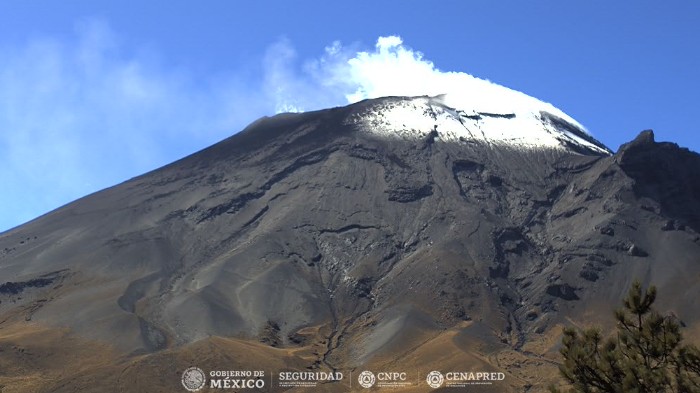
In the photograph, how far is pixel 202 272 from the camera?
536 ft

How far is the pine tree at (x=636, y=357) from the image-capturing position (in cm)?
2295

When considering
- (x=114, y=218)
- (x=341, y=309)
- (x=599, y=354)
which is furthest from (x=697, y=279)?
(x=599, y=354)

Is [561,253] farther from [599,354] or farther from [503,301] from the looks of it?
[599,354]

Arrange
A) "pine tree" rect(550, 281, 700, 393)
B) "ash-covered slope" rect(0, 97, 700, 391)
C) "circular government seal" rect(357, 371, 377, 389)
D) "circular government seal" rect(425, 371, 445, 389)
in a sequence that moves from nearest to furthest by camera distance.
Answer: "pine tree" rect(550, 281, 700, 393) < "circular government seal" rect(425, 371, 445, 389) < "circular government seal" rect(357, 371, 377, 389) < "ash-covered slope" rect(0, 97, 700, 391)

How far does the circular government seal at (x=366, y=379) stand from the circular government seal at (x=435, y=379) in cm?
816

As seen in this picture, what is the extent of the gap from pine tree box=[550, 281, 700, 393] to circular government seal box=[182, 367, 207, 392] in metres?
99.0

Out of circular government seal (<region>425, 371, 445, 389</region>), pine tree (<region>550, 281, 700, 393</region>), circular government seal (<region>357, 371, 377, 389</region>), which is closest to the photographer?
pine tree (<region>550, 281, 700, 393</region>)

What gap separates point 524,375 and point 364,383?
22488 millimetres

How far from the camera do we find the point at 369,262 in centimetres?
17062

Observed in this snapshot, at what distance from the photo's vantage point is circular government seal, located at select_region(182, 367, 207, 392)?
118562 mm

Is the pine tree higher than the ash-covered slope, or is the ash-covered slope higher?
the ash-covered slope

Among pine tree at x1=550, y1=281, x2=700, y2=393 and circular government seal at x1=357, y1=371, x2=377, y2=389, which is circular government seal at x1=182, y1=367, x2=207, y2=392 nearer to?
circular government seal at x1=357, y1=371, x2=377, y2=389

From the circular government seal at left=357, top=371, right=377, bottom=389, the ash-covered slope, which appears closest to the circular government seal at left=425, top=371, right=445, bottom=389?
the ash-covered slope

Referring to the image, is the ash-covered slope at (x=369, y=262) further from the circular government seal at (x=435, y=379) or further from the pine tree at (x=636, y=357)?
the pine tree at (x=636, y=357)
